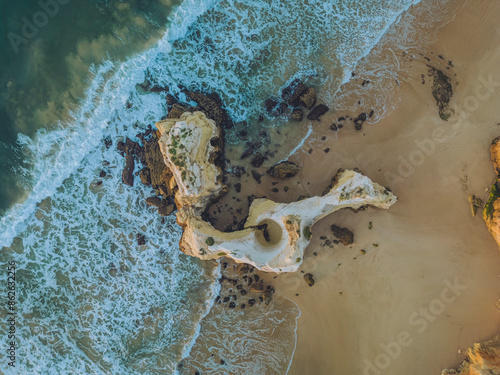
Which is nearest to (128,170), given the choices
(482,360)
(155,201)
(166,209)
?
(155,201)

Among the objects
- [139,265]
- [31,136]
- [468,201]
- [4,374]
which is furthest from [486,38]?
[4,374]

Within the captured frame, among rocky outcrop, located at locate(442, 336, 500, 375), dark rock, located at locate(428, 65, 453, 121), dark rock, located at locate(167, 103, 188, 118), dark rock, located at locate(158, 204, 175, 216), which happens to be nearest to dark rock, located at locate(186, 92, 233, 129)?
dark rock, located at locate(167, 103, 188, 118)

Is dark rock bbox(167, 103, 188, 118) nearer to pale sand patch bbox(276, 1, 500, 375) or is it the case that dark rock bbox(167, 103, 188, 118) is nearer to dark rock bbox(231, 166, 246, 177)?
dark rock bbox(231, 166, 246, 177)

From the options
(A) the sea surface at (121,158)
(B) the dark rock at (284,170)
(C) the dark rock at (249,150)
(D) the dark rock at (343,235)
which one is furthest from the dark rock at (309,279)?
(C) the dark rock at (249,150)

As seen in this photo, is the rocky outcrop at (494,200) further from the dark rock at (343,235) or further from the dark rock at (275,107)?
the dark rock at (275,107)

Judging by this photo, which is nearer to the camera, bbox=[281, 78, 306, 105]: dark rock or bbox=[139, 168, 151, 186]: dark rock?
bbox=[281, 78, 306, 105]: dark rock

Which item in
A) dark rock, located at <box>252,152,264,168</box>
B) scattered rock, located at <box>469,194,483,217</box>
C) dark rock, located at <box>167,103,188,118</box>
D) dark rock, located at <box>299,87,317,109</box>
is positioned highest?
dark rock, located at <box>299,87,317,109</box>
